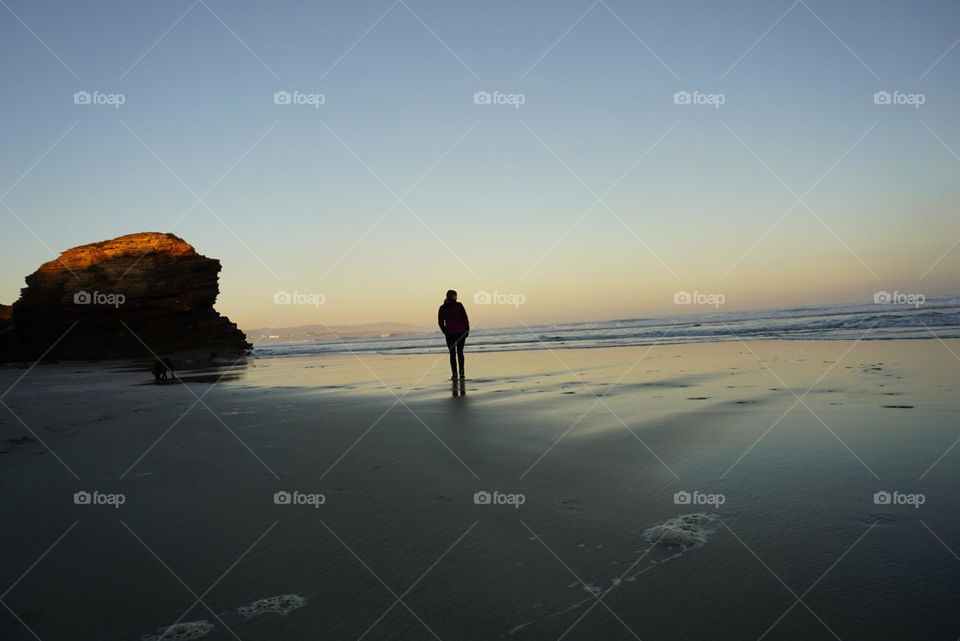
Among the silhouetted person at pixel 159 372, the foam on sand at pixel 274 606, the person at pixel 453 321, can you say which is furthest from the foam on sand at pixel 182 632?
the silhouetted person at pixel 159 372

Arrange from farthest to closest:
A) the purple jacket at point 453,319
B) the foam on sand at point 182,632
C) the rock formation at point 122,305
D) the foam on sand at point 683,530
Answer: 1. the rock formation at point 122,305
2. the purple jacket at point 453,319
3. the foam on sand at point 683,530
4. the foam on sand at point 182,632

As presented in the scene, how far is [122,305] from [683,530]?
3753 centimetres

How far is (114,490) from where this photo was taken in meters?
4.11

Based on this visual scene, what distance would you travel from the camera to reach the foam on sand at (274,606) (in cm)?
226

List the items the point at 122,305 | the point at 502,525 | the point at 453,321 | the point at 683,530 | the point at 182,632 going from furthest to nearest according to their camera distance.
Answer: the point at 122,305
the point at 453,321
the point at 502,525
the point at 683,530
the point at 182,632

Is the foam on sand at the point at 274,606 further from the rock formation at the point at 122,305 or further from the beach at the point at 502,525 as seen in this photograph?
the rock formation at the point at 122,305

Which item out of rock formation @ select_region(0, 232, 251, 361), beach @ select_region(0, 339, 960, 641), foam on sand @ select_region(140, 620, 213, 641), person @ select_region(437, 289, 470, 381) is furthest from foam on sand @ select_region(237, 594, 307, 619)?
rock formation @ select_region(0, 232, 251, 361)

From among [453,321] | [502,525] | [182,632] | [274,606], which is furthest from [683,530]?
[453,321]

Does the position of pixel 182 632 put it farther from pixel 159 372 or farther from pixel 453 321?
pixel 159 372

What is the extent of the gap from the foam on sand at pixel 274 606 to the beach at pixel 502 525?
13 millimetres

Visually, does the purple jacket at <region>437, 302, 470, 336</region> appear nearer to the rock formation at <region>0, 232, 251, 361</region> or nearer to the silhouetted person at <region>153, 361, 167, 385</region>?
the silhouetted person at <region>153, 361, 167, 385</region>

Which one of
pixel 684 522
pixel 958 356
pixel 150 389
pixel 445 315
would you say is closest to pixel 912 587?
pixel 684 522

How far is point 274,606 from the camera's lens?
2.30m

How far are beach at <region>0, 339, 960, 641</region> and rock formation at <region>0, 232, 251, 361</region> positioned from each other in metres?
29.9
